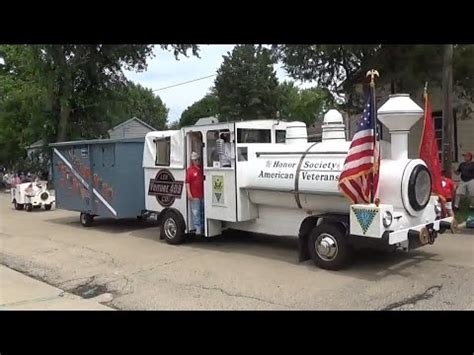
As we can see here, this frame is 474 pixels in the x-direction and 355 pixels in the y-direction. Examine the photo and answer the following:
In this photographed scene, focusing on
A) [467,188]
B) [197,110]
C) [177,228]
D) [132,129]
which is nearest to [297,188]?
[177,228]

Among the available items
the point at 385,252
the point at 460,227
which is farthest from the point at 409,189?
the point at 460,227

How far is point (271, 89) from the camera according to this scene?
44344 millimetres

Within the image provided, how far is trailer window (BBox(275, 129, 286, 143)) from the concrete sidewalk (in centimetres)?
473

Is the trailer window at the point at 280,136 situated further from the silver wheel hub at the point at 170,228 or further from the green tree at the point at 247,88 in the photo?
the green tree at the point at 247,88

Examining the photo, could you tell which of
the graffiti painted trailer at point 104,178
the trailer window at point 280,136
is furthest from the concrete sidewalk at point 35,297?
the trailer window at point 280,136

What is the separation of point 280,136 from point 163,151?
2.55 metres

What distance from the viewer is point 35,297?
7043 millimetres

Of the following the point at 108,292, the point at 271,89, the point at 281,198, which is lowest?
the point at 108,292

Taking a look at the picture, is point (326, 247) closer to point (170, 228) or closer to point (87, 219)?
point (170, 228)

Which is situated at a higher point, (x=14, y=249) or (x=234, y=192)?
(x=234, y=192)

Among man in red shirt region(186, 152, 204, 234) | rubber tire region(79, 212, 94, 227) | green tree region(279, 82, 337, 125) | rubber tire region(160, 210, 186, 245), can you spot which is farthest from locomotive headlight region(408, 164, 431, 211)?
green tree region(279, 82, 337, 125)

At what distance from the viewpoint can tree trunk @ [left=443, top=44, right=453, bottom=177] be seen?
12.3m
